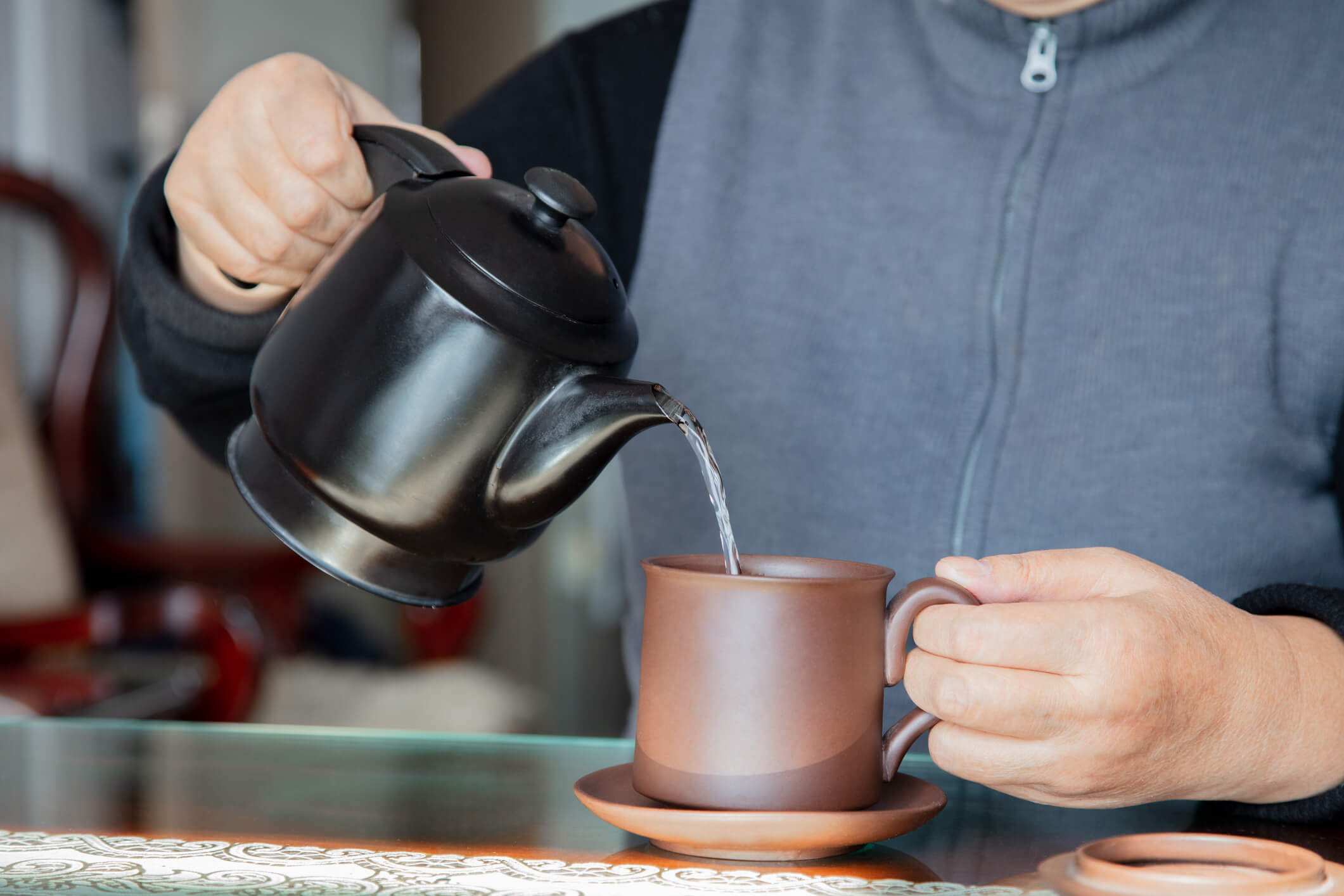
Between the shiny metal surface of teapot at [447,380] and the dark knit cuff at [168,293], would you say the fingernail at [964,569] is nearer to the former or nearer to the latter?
the shiny metal surface of teapot at [447,380]

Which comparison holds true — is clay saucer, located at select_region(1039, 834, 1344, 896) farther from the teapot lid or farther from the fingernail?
the teapot lid

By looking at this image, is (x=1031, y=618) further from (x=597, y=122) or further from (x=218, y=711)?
(x=218, y=711)

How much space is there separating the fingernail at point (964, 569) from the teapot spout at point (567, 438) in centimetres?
15

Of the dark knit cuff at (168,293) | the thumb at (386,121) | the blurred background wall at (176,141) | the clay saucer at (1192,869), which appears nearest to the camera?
the clay saucer at (1192,869)

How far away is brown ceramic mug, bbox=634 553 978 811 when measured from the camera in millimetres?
540

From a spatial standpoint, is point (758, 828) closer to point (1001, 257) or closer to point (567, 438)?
point (567, 438)

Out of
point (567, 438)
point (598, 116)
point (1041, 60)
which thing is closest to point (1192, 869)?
point (567, 438)

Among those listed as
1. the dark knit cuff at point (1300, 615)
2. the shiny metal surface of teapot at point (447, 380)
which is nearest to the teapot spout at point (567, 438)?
the shiny metal surface of teapot at point (447, 380)

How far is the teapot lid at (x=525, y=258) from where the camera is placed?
56 centimetres

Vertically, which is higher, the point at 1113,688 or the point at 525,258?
the point at 525,258

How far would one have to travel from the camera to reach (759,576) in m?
0.59

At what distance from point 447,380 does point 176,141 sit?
5.77ft

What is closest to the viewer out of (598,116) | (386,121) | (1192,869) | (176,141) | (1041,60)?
(1192,869)

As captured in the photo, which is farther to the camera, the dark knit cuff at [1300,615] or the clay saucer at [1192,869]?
the dark knit cuff at [1300,615]
